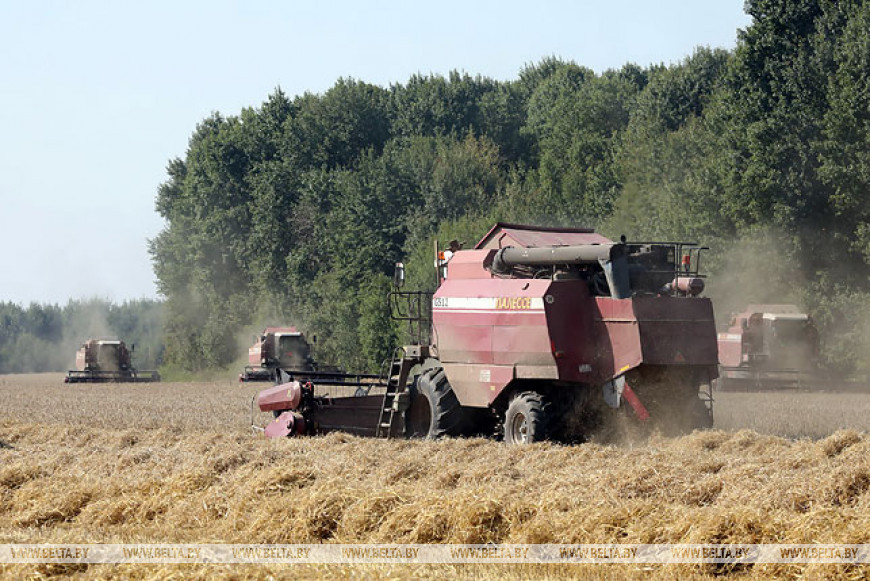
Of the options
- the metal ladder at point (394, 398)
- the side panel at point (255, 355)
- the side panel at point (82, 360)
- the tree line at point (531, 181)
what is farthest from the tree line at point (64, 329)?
the metal ladder at point (394, 398)

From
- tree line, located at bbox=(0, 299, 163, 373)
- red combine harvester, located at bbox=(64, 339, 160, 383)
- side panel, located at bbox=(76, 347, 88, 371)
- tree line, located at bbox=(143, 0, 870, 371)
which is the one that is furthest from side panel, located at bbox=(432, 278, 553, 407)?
tree line, located at bbox=(0, 299, 163, 373)

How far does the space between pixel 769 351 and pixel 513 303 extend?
2308 centimetres

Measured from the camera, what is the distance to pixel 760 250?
A: 133 feet

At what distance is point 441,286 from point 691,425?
4.74 meters

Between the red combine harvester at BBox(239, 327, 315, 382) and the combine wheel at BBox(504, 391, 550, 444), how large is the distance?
33.8 m

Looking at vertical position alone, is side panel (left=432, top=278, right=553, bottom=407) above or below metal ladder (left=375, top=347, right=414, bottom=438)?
above

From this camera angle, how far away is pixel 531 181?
62656 mm

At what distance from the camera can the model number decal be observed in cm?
1627

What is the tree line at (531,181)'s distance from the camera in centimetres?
4031

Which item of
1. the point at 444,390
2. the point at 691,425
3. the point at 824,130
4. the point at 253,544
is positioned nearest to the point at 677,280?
the point at 691,425

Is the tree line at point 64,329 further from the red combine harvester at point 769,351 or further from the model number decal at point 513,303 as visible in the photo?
the model number decal at point 513,303

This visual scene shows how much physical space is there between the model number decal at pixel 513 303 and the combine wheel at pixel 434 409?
1.82 metres

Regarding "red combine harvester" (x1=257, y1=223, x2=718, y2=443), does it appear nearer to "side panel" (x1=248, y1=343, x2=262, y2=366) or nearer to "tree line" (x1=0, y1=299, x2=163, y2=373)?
"side panel" (x1=248, y1=343, x2=262, y2=366)

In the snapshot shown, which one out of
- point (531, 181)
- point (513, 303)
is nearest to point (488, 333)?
point (513, 303)
